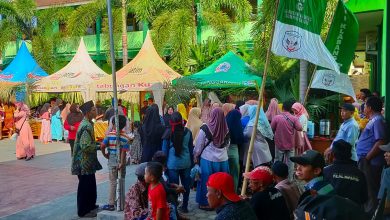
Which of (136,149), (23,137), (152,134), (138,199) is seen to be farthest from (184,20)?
(138,199)

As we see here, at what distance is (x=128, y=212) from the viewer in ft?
16.6

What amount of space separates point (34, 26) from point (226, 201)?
91.0 ft

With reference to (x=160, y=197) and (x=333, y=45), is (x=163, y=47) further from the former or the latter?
(x=160, y=197)

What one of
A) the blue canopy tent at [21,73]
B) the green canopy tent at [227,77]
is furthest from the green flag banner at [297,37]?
the blue canopy tent at [21,73]

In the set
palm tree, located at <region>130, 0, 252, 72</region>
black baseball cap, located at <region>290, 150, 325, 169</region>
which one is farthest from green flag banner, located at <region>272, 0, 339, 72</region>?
palm tree, located at <region>130, 0, 252, 72</region>

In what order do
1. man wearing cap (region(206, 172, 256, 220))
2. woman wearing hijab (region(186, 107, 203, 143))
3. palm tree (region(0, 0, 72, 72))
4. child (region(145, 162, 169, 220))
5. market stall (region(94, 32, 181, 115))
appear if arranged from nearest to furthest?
man wearing cap (region(206, 172, 256, 220)) → child (region(145, 162, 169, 220)) → woman wearing hijab (region(186, 107, 203, 143)) → market stall (region(94, 32, 181, 115)) → palm tree (region(0, 0, 72, 72))

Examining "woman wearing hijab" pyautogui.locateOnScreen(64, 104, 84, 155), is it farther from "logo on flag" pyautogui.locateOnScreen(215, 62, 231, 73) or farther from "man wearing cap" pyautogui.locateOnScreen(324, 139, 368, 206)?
"man wearing cap" pyautogui.locateOnScreen(324, 139, 368, 206)

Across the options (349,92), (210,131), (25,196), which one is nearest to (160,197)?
(210,131)

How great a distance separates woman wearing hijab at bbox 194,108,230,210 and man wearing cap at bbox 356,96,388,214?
2.09 meters

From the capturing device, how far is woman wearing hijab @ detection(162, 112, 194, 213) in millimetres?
6879

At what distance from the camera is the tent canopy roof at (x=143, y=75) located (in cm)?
1455

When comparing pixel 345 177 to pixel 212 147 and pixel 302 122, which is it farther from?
pixel 302 122

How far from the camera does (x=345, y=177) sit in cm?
387

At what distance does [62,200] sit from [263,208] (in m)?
5.49
